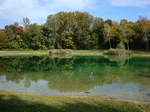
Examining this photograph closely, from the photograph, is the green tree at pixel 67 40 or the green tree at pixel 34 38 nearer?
the green tree at pixel 67 40

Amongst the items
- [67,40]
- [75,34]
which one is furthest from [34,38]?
[75,34]

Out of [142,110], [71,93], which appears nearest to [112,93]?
[71,93]

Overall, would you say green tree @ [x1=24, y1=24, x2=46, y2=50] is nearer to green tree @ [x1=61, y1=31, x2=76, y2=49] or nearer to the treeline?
the treeline

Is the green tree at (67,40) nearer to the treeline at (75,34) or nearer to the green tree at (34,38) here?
the treeline at (75,34)

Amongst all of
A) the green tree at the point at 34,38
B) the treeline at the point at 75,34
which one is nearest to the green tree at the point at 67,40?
the treeline at the point at 75,34

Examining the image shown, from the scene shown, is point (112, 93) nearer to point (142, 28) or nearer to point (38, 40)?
point (142, 28)

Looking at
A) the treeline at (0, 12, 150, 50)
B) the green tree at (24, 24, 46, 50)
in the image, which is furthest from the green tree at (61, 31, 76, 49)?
the green tree at (24, 24, 46, 50)

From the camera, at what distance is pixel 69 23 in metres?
70.6

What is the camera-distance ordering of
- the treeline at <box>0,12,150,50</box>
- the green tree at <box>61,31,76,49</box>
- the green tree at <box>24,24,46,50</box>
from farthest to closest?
the green tree at <box>24,24,46,50</box>
the green tree at <box>61,31,76,49</box>
the treeline at <box>0,12,150,50</box>

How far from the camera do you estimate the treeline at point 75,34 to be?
189 ft

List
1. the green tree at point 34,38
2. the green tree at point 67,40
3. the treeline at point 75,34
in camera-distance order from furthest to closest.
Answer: the green tree at point 34,38, the green tree at point 67,40, the treeline at point 75,34

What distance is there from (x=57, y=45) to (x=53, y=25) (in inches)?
259

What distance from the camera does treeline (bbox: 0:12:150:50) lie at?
2265 inches

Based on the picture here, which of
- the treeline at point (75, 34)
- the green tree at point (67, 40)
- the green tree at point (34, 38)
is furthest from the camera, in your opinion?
the green tree at point (34, 38)
